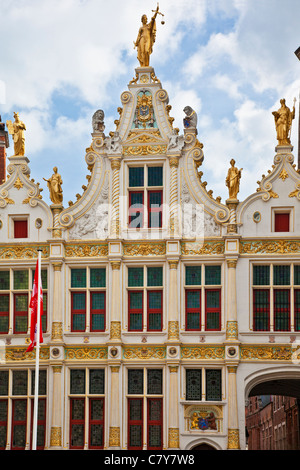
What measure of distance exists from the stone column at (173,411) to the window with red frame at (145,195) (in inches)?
225

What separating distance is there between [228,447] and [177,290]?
6.02 meters

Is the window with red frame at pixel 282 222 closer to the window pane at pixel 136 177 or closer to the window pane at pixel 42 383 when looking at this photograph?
the window pane at pixel 136 177

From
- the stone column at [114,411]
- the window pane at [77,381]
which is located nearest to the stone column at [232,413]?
the stone column at [114,411]

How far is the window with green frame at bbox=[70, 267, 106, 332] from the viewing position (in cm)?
3306

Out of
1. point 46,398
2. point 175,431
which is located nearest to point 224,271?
point 175,431

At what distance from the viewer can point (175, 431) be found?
1242 inches

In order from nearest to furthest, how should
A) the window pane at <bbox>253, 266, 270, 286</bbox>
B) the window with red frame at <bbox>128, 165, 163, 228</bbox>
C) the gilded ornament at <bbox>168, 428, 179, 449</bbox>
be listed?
the gilded ornament at <bbox>168, 428, 179, 449</bbox> < the window pane at <bbox>253, 266, 270, 286</bbox> < the window with red frame at <bbox>128, 165, 163, 228</bbox>

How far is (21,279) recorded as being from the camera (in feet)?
111

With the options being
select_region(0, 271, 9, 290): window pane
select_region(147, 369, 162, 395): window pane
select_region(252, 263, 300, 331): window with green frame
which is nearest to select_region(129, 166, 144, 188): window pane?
select_region(252, 263, 300, 331): window with green frame

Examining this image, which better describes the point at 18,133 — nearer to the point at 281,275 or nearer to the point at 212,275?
the point at 212,275

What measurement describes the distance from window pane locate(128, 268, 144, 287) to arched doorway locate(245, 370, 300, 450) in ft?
18.5

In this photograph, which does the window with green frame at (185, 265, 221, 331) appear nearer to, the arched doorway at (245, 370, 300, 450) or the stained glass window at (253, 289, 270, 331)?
the stained glass window at (253, 289, 270, 331)

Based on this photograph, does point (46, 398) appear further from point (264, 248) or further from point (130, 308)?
point (264, 248)

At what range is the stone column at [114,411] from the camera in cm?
3170
